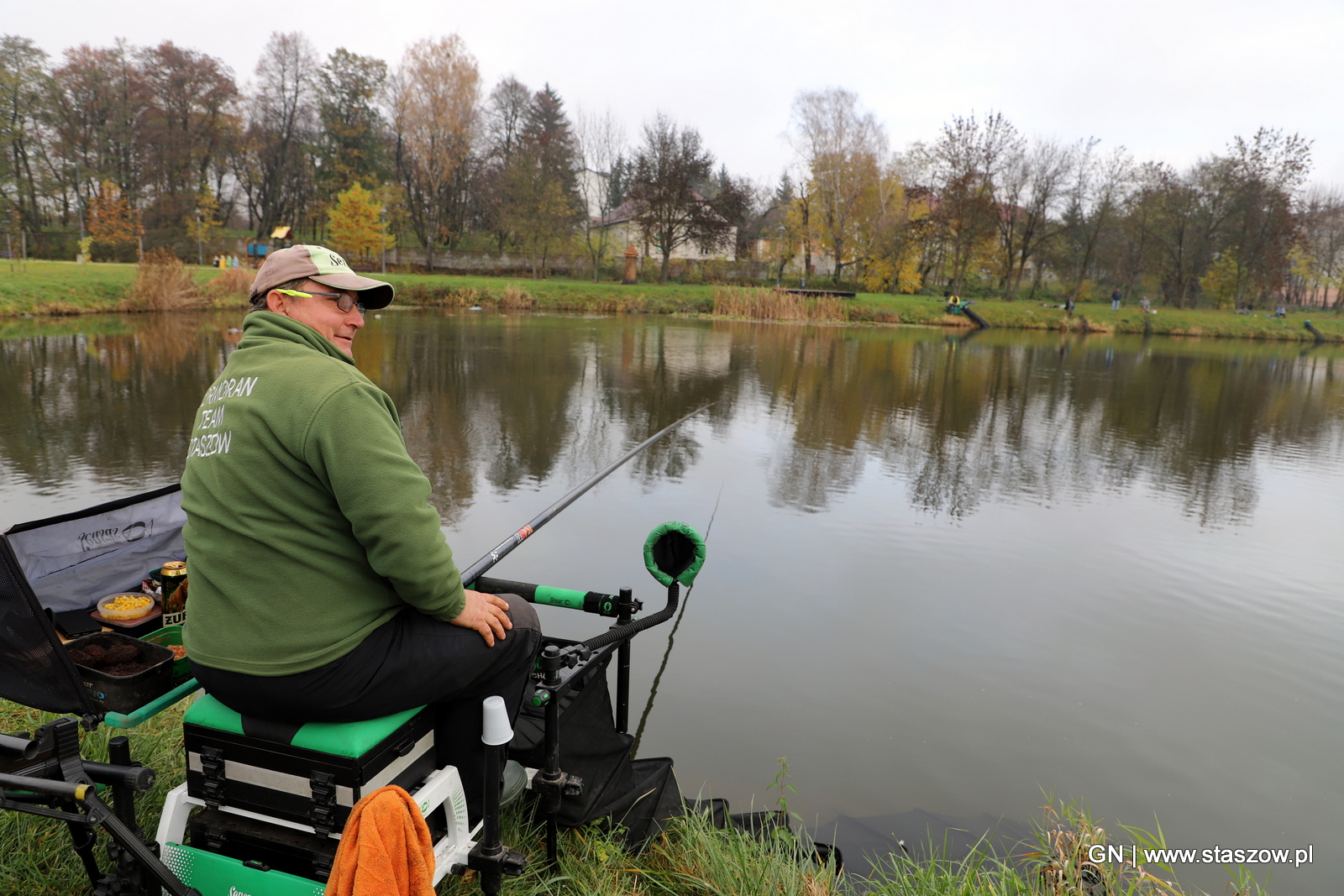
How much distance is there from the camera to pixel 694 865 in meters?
2.35

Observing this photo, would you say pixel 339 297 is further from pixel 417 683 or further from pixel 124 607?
pixel 124 607

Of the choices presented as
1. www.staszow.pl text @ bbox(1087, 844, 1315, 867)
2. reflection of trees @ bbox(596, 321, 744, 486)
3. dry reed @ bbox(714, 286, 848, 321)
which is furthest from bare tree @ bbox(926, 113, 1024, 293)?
www.staszow.pl text @ bbox(1087, 844, 1315, 867)

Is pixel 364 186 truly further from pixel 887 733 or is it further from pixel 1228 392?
pixel 887 733

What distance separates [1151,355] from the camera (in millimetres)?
23844

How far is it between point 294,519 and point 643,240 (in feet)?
145

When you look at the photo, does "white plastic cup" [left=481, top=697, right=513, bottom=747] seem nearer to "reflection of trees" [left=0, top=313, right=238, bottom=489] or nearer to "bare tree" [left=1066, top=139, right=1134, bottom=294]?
"reflection of trees" [left=0, top=313, right=238, bottom=489]

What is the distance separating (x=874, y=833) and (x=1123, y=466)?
7.04 metres

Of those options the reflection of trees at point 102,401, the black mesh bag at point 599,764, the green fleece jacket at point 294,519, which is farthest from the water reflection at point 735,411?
the green fleece jacket at point 294,519

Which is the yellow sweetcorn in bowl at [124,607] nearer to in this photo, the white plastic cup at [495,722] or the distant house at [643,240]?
the white plastic cup at [495,722]

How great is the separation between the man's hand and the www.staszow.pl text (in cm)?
224

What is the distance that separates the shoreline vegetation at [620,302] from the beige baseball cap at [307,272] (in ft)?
69.6

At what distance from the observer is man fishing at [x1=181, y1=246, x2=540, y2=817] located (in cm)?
163

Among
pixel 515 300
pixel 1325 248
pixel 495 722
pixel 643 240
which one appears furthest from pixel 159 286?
pixel 1325 248

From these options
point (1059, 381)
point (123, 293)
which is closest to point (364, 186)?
point (123, 293)
